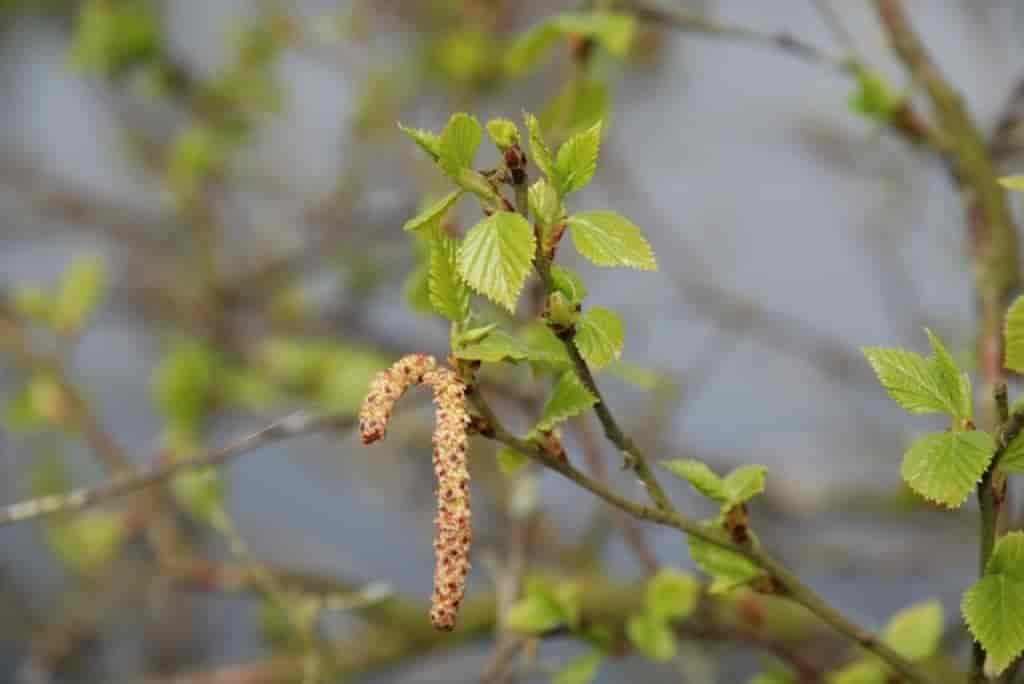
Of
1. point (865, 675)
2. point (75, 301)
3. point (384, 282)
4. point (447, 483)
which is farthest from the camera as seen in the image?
point (384, 282)

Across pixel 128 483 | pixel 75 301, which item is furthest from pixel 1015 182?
pixel 75 301

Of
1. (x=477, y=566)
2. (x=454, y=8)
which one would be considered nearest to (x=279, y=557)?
(x=477, y=566)

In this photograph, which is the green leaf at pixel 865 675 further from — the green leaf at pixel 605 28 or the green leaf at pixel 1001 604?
the green leaf at pixel 605 28

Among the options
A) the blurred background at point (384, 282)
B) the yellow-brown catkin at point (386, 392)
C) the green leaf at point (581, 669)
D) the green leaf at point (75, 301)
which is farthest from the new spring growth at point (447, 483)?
the blurred background at point (384, 282)

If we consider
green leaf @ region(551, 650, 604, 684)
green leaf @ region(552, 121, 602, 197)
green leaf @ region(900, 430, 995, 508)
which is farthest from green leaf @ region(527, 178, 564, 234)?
green leaf @ region(551, 650, 604, 684)

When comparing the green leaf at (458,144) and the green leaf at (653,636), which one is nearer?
the green leaf at (458,144)

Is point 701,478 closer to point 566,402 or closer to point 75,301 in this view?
point 566,402

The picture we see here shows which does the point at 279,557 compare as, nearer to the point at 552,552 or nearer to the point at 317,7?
the point at 552,552
